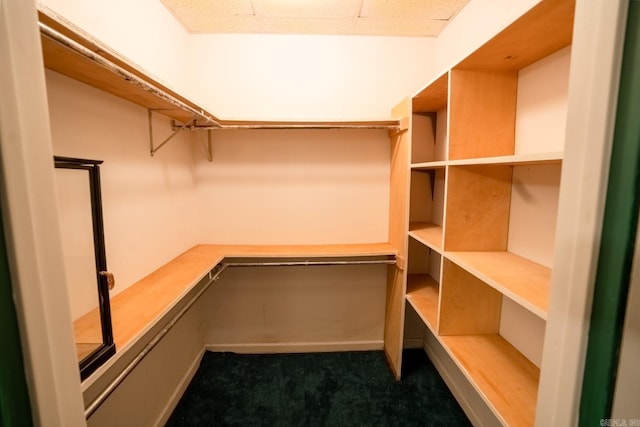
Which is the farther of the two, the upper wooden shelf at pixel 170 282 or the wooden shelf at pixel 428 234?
the wooden shelf at pixel 428 234

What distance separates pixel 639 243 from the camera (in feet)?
1.27

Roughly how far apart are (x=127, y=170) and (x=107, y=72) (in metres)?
0.53

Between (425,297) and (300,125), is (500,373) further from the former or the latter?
(300,125)

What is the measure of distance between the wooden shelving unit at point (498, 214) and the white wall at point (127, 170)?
1.62m

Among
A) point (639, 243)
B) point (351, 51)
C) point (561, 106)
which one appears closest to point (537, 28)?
point (561, 106)

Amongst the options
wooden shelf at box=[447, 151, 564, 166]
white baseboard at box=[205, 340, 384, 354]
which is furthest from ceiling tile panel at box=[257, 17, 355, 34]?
white baseboard at box=[205, 340, 384, 354]

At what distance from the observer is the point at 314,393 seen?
1.92 metres

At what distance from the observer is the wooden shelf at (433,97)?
1529 millimetres

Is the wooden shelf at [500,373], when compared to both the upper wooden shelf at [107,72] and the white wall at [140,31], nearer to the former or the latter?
the upper wooden shelf at [107,72]

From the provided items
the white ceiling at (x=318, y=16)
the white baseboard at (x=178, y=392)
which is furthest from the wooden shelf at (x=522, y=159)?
the white baseboard at (x=178, y=392)

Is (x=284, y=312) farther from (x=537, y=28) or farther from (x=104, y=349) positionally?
(x=537, y=28)

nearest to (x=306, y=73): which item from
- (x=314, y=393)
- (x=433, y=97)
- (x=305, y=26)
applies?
(x=305, y=26)

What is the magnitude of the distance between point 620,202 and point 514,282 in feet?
2.35

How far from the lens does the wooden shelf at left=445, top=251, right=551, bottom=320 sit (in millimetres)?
875
